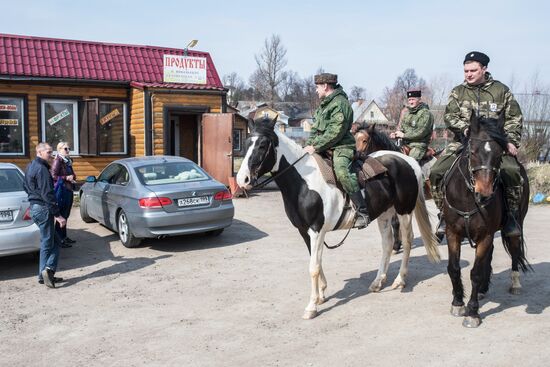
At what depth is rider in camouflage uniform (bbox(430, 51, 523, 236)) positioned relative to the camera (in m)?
5.38

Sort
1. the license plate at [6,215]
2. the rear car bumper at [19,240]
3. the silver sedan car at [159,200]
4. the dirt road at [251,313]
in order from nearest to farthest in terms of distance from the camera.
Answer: the dirt road at [251,313] → the rear car bumper at [19,240] → the license plate at [6,215] → the silver sedan car at [159,200]

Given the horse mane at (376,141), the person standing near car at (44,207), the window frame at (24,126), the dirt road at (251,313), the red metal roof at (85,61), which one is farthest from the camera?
the red metal roof at (85,61)

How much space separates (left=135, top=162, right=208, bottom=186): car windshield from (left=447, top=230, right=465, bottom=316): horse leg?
5.56 m

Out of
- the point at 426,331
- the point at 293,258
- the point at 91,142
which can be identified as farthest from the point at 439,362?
the point at 91,142

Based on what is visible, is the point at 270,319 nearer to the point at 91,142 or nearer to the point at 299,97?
the point at 91,142

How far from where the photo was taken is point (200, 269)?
7.75 metres

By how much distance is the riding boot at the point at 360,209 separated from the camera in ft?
19.3

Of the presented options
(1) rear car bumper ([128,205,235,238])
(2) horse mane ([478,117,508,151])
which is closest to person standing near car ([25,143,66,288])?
(1) rear car bumper ([128,205,235,238])

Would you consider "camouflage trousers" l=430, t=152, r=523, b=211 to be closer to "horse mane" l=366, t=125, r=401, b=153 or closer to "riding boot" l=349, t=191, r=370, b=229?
"riding boot" l=349, t=191, r=370, b=229

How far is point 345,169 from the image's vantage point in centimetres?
575

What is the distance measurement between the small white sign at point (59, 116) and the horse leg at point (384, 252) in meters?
12.5

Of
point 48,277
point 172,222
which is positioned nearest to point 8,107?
point 172,222

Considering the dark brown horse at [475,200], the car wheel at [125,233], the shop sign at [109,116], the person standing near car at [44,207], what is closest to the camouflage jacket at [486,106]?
the dark brown horse at [475,200]

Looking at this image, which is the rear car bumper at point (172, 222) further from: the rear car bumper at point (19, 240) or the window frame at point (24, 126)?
the window frame at point (24, 126)
